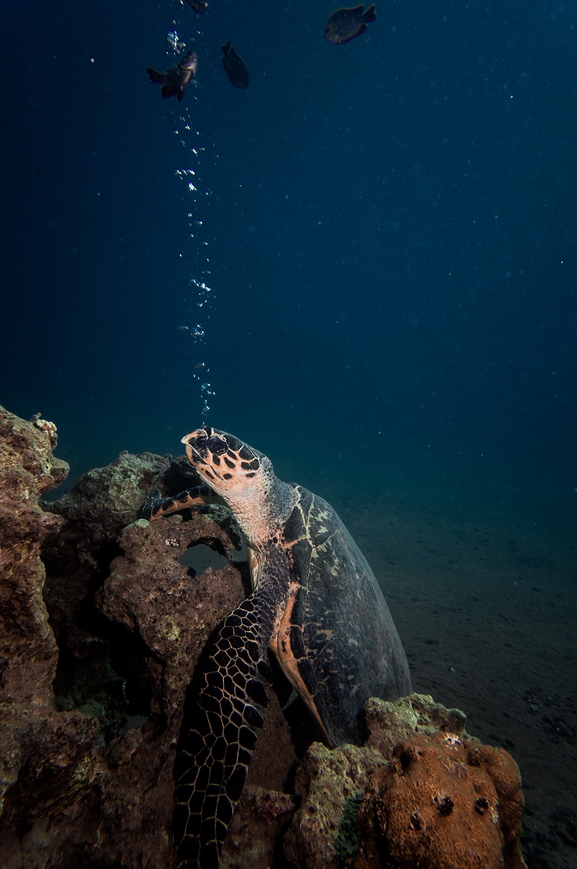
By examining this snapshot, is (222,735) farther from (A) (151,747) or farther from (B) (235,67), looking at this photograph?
(B) (235,67)

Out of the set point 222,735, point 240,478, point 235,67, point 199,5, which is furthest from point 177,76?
point 222,735

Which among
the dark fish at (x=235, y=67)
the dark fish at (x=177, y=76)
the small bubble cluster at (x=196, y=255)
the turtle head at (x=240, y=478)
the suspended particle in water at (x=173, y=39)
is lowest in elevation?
the turtle head at (x=240, y=478)

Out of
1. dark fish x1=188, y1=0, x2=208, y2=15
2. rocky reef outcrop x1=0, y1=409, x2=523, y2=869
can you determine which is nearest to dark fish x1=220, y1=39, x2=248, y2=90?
dark fish x1=188, y1=0, x2=208, y2=15

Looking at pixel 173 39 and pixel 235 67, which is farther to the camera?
pixel 173 39

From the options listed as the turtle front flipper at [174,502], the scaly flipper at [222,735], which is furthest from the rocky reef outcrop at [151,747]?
the turtle front flipper at [174,502]

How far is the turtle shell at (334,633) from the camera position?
254cm

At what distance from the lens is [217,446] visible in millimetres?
3129

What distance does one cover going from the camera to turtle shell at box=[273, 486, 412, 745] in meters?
2.54

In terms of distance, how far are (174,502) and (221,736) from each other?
6.01ft

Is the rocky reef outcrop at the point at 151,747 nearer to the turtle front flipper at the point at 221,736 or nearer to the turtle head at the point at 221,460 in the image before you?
the turtle front flipper at the point at 221,736

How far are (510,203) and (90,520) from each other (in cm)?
9053

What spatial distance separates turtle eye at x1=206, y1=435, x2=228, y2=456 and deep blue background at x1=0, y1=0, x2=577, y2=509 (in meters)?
18.3

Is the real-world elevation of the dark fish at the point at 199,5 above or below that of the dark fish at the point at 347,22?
below

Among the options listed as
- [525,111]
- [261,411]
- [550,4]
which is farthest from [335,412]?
[550,4]
